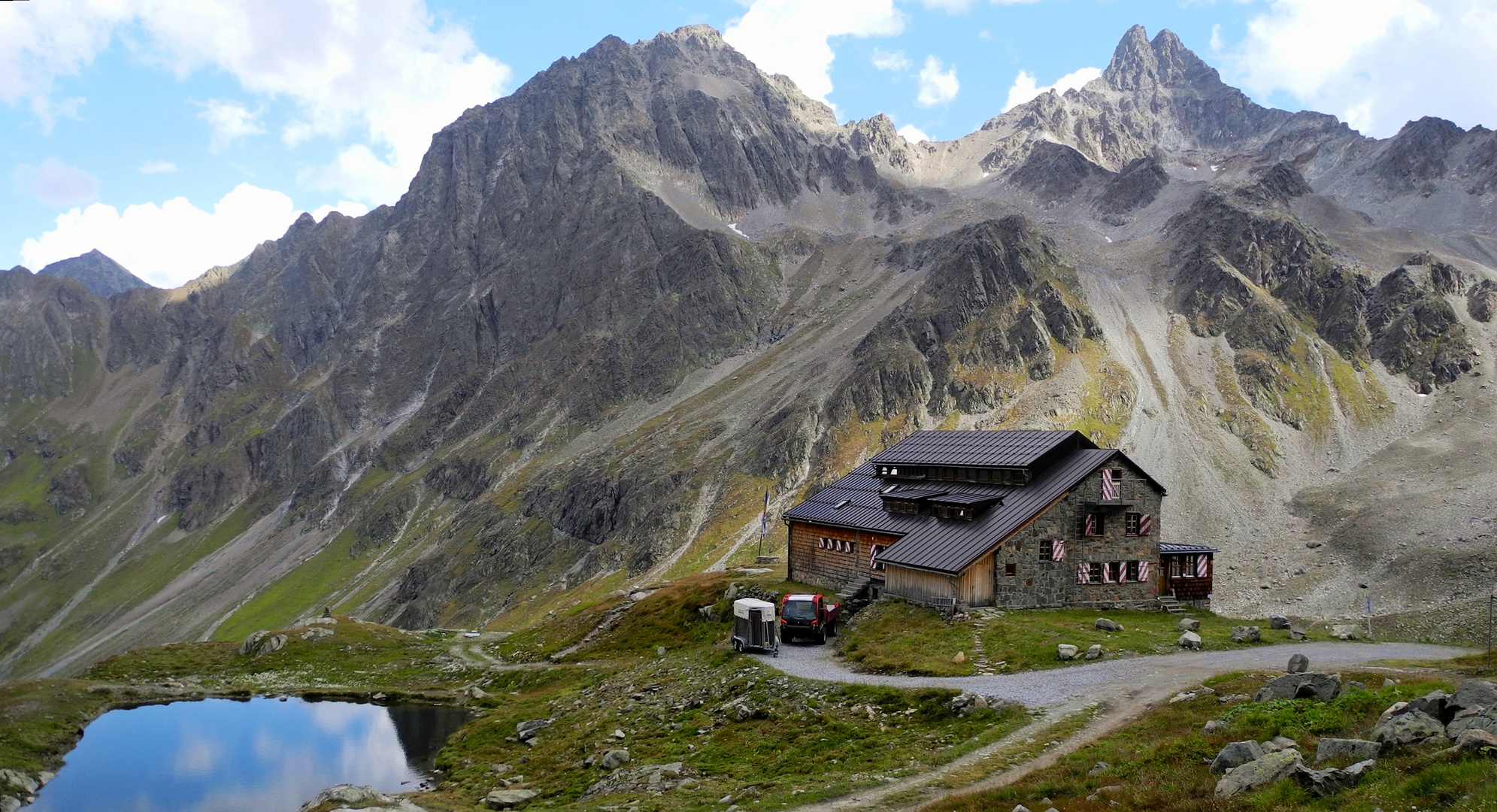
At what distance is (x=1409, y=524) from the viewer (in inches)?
4500

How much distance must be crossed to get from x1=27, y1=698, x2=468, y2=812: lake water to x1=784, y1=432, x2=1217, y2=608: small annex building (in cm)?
2648

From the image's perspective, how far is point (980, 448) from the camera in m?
56.9

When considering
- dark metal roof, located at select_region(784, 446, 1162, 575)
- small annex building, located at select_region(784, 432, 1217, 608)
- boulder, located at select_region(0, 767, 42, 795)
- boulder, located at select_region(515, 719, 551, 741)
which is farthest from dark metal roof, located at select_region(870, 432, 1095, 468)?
boulder, located at select_region(0, 767, 42, 795)

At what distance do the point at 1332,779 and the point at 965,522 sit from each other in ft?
117

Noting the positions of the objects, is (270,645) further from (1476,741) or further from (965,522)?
(1476,741)

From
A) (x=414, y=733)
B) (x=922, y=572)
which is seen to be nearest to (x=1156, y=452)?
(x=922, y=572)

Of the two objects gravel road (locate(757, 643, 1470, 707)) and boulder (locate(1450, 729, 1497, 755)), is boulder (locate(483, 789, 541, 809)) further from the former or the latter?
boulder (locate(1450, 729, 1497, 755))

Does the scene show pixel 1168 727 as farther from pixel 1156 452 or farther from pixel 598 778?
pixel 1156 452

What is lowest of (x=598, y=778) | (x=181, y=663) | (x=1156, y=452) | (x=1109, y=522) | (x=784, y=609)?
(x=181, y=663)

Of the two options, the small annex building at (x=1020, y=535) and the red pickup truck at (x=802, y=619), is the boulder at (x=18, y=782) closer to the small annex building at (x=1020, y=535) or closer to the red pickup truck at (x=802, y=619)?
the red pickup truck at (x=802, y=619)

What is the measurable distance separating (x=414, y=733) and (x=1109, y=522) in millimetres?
41242

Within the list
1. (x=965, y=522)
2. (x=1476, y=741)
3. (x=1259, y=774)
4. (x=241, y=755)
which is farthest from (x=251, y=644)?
(x=1476, y=741)

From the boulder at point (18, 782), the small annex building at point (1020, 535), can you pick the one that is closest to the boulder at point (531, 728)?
the small annex building at point (1020, 535)

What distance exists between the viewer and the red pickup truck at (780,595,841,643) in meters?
45.9
